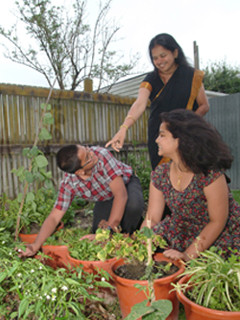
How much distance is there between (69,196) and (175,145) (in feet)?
3.41

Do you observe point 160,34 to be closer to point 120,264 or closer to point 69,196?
point 69,196

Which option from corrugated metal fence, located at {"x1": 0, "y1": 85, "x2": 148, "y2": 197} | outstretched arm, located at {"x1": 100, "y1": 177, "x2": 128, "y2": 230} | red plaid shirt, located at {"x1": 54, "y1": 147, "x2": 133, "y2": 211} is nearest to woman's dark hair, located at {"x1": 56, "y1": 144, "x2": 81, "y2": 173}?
red plaid shirt, located at {"x1": 54, "y1": 147, "x2": 133, "y2": 211}

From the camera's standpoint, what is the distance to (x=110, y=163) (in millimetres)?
2432

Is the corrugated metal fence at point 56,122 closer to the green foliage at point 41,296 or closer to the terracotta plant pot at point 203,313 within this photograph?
the green foliage at point 41,296

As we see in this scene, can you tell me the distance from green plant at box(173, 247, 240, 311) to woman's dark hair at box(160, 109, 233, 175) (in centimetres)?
57

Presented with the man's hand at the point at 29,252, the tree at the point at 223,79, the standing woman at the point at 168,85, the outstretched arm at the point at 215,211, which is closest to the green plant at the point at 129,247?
the outstretched arm at the point at 215,211

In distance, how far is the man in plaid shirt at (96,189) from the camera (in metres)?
2.19

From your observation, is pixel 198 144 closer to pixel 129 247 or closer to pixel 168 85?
pixel 129 247

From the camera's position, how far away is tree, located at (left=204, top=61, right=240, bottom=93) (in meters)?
15.9

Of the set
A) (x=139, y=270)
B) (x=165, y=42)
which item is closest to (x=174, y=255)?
(x=139, y=270)

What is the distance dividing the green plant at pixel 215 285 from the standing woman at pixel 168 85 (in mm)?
1230

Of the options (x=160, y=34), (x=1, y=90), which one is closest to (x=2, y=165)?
(x=1, y=90)

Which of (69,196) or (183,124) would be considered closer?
(183,124)

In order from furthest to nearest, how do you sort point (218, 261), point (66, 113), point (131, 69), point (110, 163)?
point (131, 69) → point (66, 113) → point (110, 163) → point (218, 261)
